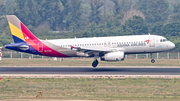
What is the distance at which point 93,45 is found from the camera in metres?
37.6

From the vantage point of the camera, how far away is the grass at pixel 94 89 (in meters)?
18.1

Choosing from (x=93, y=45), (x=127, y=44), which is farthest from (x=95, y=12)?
(x=127, y=44)

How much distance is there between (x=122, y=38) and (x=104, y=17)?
72.6 meters

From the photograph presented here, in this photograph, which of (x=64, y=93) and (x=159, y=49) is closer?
(x=64, y=93)

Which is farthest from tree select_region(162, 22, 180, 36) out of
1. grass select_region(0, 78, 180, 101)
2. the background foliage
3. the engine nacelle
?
grass select_region(0, 78, 180, 101)

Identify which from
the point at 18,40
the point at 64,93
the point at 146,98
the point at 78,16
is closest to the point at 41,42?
the point at 18,40

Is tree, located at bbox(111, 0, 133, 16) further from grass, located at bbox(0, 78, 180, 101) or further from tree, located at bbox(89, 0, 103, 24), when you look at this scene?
grass, located at bbox(0, 78, 180, 101)

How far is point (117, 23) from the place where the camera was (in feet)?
324

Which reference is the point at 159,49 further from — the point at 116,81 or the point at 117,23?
the point at 117,23

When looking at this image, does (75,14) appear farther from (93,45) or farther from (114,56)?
(114,56)

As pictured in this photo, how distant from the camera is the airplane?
3644 cm

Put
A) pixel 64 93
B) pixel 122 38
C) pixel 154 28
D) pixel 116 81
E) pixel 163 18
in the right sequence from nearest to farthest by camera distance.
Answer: pixel 64 93 < pixel 116 81 < pixel 122 38 < pixel 154 28 < pixel 163 18

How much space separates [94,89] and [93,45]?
1716 cm

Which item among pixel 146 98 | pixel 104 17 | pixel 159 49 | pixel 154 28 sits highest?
pixel 104 17
